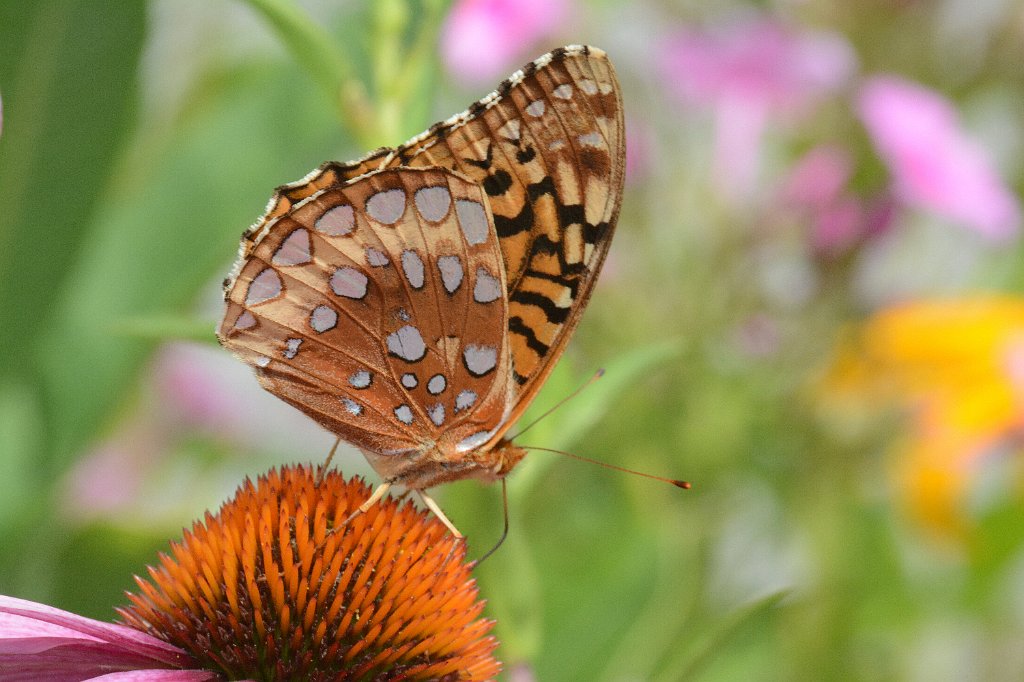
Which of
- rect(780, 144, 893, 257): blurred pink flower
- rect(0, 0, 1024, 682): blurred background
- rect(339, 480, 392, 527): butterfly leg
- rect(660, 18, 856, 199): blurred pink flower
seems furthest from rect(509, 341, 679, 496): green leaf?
rect(660, 18, 856, 199): blurred pink flower

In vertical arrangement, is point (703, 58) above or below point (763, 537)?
above

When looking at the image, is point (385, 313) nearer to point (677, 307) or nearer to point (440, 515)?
point (440, 515)

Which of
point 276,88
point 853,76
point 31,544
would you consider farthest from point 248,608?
point 853,76

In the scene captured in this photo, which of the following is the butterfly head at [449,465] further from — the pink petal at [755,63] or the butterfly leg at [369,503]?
the pink petal at [755,63]

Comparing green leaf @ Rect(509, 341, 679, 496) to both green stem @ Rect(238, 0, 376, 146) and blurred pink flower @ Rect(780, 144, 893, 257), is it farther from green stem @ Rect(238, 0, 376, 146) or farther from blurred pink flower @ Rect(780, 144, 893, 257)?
blurred pink flower @ Rect(780, 144, 893, 257)

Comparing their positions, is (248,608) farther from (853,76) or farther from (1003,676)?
(1003,676)

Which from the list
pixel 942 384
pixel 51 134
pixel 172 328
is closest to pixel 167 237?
pixel 51 134
